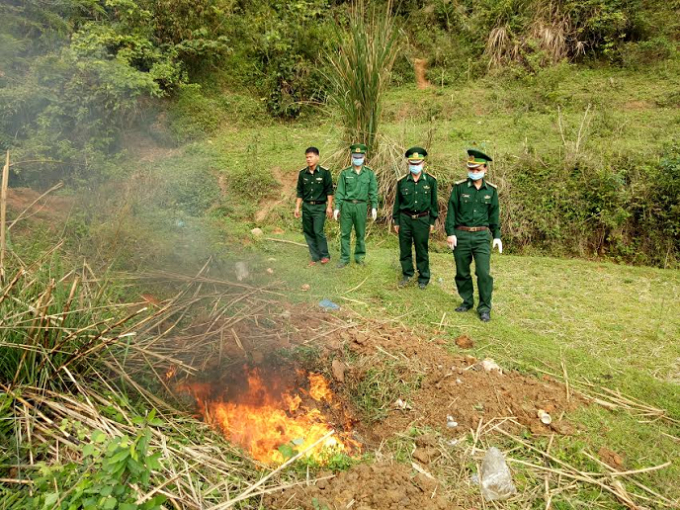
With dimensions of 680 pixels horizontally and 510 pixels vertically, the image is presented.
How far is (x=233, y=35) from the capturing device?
11023 millimetres

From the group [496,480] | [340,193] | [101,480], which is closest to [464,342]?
[496,480]

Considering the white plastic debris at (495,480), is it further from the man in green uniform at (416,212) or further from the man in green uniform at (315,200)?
the man in green uniform at (315,200)

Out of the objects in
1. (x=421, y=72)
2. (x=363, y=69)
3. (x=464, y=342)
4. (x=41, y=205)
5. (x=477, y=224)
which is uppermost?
(x=421, y=72)

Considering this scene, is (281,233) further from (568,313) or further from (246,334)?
(568,313)

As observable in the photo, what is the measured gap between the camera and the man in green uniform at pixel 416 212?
208 inches

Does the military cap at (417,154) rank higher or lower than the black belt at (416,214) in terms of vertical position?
higher

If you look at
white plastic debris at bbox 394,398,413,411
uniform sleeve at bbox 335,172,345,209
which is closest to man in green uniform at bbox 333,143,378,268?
uniform sleeve at bbox 335,172,345,209

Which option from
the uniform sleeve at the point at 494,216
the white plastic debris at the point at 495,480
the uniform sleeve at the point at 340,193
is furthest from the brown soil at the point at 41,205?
the white plastic debris at the point at 495,480

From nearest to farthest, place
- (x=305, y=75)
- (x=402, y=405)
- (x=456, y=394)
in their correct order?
(x=402, y=405) → (x=456, y=394) → (x=305, y=75)

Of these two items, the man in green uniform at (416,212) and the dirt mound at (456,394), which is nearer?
the dirt mound at (456,394)

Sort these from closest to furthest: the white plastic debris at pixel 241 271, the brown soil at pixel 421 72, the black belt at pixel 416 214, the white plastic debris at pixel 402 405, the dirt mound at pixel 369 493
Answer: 1. the dirt mound at pixel 369 493
2. the white plastic debris at pixel 402 405
3. the white plastic debris at pixel 241 271
4. the black belt at pixel 416 214
5. the brown soil at pixel 421 72

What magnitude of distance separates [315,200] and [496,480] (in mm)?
4029

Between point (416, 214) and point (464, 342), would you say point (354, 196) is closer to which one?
point (416, 214)

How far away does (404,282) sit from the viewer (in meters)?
5.59
